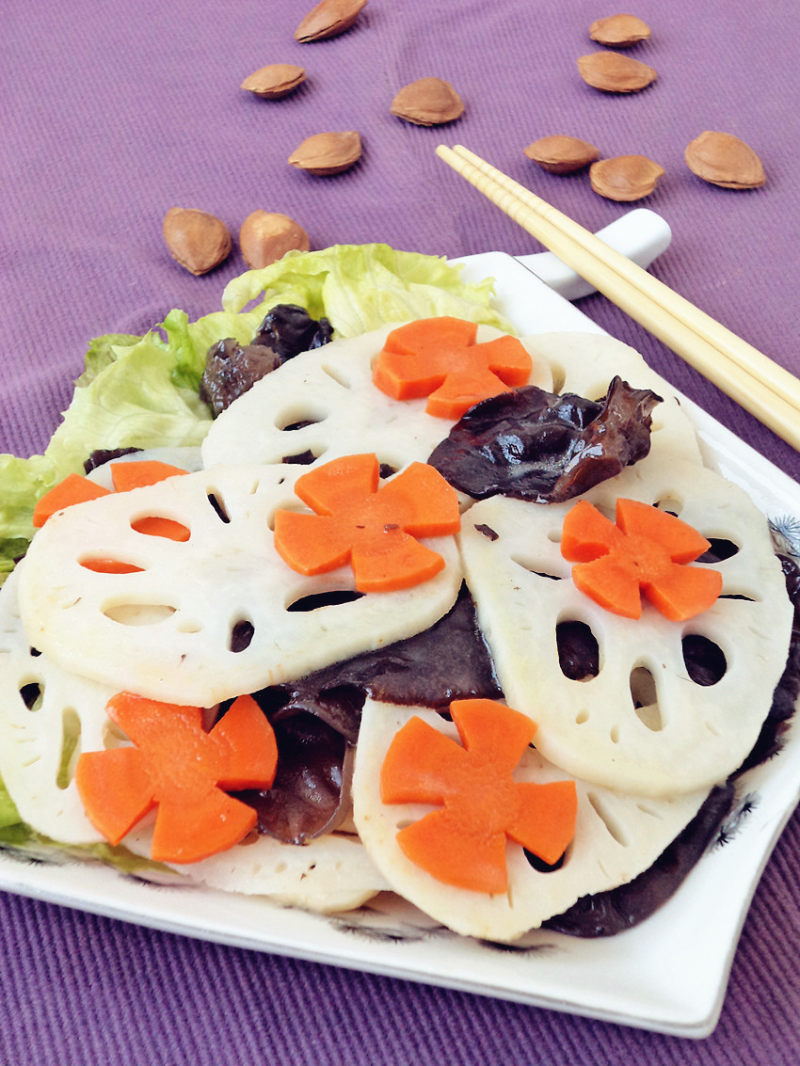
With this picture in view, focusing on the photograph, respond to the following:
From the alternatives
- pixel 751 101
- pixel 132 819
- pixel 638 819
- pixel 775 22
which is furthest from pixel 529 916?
pixel 775 22

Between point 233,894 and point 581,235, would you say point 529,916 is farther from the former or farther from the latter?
point 581,235

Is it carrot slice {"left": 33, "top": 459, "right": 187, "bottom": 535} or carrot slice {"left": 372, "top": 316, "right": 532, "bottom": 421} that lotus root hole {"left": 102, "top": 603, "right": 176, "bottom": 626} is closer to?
carrot slice {"left": 33, "top": 459, "right": 187, "bottom": 535}

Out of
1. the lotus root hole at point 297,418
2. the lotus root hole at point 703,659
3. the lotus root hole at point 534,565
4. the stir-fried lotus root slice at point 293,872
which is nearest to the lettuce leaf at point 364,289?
the lotus root hole at point 297,418

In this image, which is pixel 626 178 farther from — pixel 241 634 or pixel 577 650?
pixel 241 634

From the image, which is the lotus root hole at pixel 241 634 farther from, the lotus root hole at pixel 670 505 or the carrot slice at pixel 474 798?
the lotus root hole at pixel 670 505

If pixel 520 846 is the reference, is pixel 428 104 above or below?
above

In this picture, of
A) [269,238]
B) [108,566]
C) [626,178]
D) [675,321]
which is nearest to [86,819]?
[108,566]
